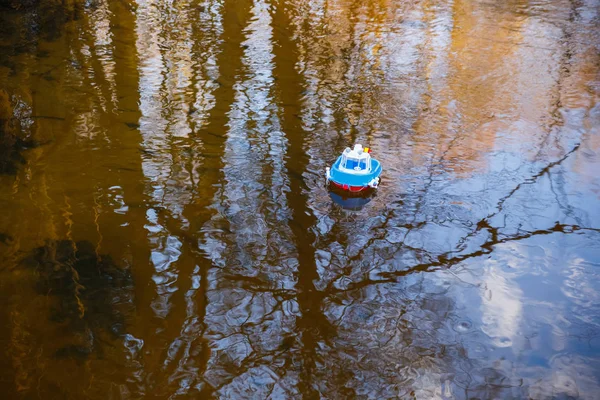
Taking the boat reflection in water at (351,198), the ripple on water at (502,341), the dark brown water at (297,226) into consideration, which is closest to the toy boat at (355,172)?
the boat reflection in water at (351,198)

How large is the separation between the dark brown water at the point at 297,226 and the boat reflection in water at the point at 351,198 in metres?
0.07

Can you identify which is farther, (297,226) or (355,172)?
(355,172)

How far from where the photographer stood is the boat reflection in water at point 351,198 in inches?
201

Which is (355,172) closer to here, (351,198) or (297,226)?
(351,198)

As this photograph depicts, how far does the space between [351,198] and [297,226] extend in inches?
26.4

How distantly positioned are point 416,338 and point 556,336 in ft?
3.13

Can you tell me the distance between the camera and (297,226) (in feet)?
15.9

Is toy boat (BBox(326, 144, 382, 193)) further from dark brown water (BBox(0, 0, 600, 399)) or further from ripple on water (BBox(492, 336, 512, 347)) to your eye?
ripple on water (BBox(492, 336, 512, 347))

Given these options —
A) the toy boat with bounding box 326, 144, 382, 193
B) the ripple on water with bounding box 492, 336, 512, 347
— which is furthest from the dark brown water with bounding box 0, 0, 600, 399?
the toy boat with bounding box 326, 144, 382, 193

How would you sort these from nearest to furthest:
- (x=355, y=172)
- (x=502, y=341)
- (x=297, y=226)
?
(x=502, y=341)
(x=297, y=226)
(x=355, y=172)

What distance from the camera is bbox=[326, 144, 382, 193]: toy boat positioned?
5145 millimetres

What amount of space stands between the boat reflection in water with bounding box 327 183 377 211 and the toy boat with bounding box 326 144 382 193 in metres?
0.04

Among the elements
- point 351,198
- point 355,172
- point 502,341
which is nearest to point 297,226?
point 351,198

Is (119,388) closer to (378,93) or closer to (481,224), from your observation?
(481,224)
